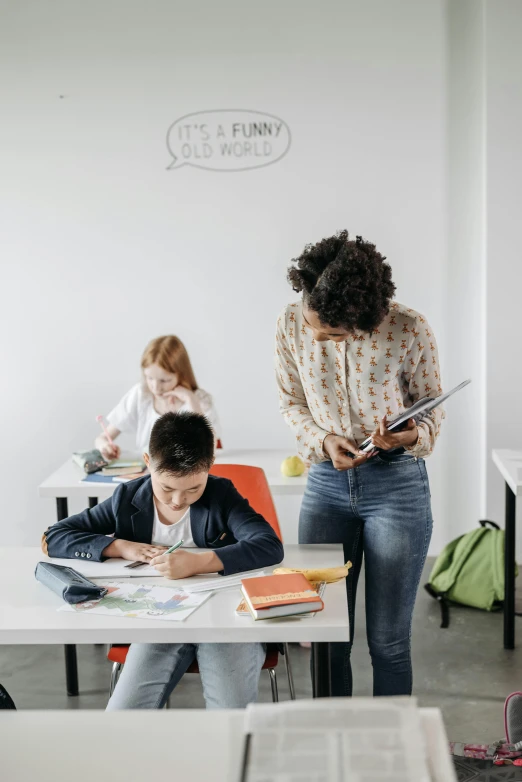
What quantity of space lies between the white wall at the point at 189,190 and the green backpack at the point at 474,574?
68 centimetres

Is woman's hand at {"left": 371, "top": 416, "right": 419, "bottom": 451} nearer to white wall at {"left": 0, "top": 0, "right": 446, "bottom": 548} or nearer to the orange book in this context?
the orange book

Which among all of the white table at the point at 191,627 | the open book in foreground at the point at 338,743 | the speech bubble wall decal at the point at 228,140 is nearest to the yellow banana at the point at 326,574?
the white table at the point at 191,627

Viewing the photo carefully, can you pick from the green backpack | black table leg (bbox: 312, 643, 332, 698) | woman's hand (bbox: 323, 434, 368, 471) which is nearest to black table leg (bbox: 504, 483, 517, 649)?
the green backpack

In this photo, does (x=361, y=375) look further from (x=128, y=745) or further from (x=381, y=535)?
(x=128, y=745)

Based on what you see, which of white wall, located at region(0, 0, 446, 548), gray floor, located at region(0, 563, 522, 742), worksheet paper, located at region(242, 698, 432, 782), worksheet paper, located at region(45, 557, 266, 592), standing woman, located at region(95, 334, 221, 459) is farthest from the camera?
white wall, located at region(0, 0, 446, 548)

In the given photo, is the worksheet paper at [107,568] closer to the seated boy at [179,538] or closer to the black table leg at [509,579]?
the seated boy at [179,538]

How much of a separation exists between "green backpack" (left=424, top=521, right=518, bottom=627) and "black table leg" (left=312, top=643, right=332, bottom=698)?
5.75 ft

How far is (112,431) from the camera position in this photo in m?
3.67

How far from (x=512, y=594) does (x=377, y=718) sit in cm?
240

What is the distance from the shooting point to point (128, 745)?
1.04 metres

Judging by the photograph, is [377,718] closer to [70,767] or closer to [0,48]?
[70,767]

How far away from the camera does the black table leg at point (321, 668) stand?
1.73 m

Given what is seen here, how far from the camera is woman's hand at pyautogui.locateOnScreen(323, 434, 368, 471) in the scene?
2.02 meters

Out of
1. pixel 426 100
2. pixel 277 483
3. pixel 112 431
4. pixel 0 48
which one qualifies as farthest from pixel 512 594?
pixel 0 48
